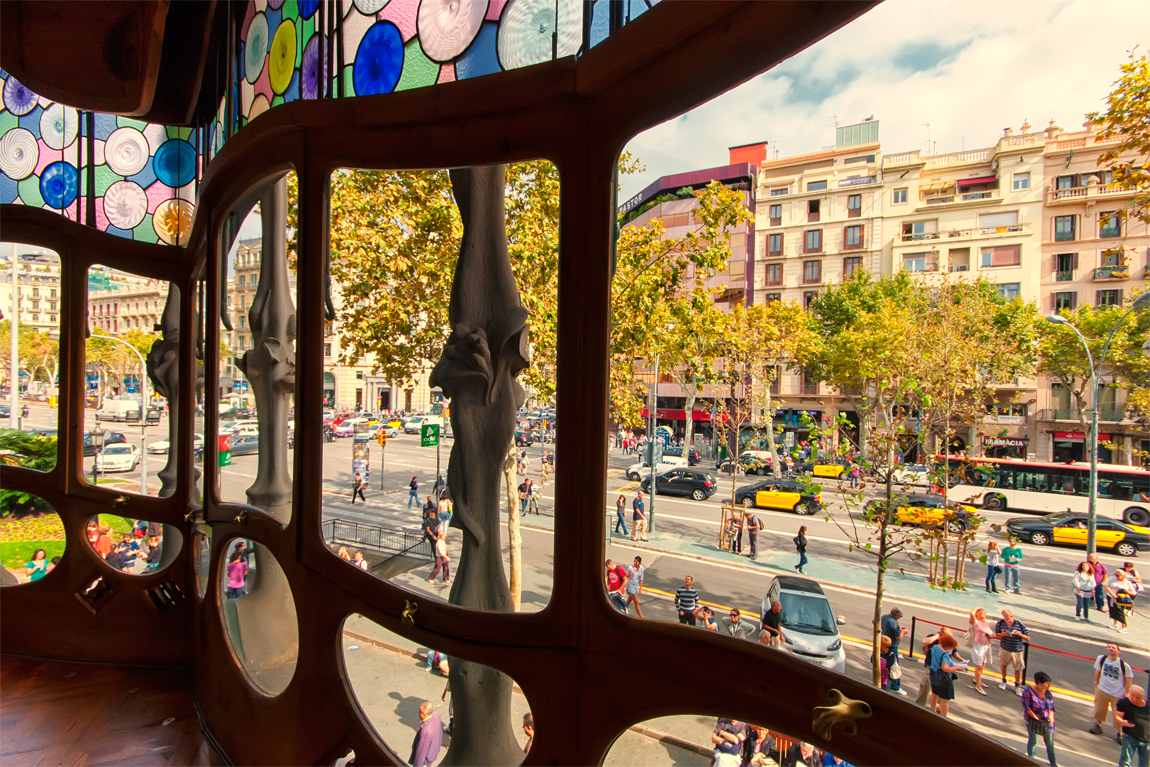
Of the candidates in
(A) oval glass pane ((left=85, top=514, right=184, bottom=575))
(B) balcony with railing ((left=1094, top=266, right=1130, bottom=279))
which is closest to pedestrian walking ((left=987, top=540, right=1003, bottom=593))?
(B) balcony with railing ((left=1094, top=266, right=1130, bottom=279))

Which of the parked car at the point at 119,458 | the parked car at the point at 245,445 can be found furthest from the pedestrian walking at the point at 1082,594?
the parked car at the point at 119,458

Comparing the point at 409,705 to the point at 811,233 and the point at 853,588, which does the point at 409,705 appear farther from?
the point at 853,588

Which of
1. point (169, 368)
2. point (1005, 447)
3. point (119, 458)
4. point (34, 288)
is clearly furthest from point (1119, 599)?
point (119, 458)

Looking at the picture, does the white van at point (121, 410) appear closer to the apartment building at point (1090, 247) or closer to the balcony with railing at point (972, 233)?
the balcony with railing at point (972, 233)

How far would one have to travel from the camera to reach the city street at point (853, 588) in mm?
3000

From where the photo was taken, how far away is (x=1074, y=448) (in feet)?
8.47

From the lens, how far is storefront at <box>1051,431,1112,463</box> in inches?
86.8

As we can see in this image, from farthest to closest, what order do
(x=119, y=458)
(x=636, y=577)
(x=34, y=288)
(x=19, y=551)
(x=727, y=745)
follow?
(x=119, y=458), (x=34, y=288), (x=19, y=551), (x=636, y=577), (x=727, y=745)

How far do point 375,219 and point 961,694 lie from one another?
25.6 ft

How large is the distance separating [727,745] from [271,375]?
137 inches

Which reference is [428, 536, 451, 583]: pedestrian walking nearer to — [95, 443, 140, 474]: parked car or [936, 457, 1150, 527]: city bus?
[936, 457, 1150, 527]: city bus

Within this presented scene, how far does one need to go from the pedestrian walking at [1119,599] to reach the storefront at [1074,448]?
3.87 feet

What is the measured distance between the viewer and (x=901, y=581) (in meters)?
4.36

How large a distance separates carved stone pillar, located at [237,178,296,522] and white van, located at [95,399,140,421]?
23.0 feet
